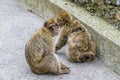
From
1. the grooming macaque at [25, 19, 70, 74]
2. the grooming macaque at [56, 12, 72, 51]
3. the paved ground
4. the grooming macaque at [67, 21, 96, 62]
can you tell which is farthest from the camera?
the grooming macaque at [56, 12, 72, 51]

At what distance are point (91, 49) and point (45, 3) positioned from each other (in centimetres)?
200

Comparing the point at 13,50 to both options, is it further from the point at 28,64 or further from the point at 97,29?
the point at 97,29

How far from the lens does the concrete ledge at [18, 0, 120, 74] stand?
222 inches

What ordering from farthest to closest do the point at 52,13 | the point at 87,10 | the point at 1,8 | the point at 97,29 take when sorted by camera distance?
1. the point at 1,8
2. the point at 52,13
3. the point at 87,10
4. the point at 97,29

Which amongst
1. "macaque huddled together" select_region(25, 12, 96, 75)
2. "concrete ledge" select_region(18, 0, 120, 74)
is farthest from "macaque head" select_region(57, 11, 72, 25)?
"concrete ledge" select_region(18, 0, 120, 74)

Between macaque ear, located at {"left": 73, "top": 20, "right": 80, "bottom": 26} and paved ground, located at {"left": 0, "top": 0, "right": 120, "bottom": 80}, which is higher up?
macaque ear, located at {"left": 73, "top": 20, "right": 80, "bottom": 26}

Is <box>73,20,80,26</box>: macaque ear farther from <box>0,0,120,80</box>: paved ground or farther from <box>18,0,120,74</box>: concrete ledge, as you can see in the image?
<box>0,0,120,80</box>: paved ground

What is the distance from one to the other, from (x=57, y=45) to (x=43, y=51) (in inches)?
33.1

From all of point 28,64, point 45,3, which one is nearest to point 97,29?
point 28,64

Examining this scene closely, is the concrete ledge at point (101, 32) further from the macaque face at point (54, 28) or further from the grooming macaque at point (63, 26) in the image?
the macaque face at point (54, 28)

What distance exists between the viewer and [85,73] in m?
5.65

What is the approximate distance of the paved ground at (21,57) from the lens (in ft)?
18.2

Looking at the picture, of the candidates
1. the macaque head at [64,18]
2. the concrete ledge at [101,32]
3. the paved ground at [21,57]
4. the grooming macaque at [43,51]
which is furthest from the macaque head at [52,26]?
the concrete ledge at [101,32]

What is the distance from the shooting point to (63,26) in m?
6.00
